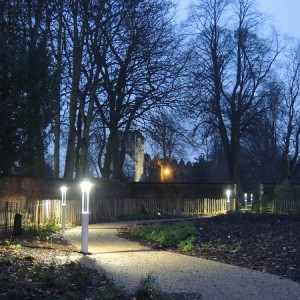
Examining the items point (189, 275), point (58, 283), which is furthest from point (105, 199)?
point (58, 283)

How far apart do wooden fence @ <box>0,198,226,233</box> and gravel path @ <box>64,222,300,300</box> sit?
391cm

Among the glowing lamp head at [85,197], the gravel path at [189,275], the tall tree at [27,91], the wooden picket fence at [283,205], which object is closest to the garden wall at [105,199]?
the glowing lamp head at [85,197]

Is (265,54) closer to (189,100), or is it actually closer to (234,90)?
(234,90)

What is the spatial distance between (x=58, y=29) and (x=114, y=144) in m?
11.0

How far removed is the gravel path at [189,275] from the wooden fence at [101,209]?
3913mm

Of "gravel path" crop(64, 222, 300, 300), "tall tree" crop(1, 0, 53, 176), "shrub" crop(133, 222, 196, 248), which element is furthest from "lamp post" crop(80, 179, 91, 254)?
"shrub" crop(133, 222, 196, 248)

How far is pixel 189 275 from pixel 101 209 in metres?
18.7

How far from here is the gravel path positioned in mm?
8336

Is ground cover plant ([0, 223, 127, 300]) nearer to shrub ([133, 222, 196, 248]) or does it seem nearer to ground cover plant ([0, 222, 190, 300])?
ground cover plant ([0, 222, 190, 300])

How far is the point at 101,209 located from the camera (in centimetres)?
2845

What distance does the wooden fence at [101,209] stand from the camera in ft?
56.2

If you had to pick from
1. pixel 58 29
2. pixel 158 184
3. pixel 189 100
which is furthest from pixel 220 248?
pixel 158 184

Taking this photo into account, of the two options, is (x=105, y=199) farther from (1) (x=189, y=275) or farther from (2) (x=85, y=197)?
(1) (x=189, y=275)

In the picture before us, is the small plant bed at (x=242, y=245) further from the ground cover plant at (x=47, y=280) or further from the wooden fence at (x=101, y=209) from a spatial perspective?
the ground cover plant at (x=47, y=280)
